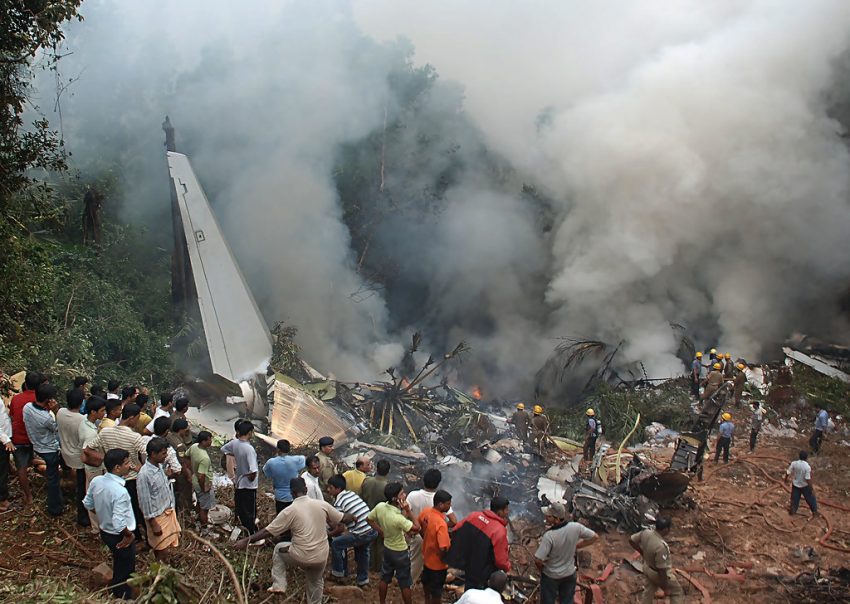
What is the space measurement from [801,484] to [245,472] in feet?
24.6

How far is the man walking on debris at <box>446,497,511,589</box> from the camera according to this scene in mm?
4352

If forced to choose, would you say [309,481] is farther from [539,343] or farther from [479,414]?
[539,343]

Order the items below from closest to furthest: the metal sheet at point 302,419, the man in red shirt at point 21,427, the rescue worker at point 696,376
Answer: the man in red shirt at point 21,427 < the metal sheet at point 302,419 < the rescue worker at point 696,376

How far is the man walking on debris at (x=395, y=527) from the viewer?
465 centimetres

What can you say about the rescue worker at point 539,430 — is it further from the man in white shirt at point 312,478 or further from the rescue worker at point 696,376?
the man in white shirt at point 312,478

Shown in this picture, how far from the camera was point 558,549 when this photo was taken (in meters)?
4.71

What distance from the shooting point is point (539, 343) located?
1681cm

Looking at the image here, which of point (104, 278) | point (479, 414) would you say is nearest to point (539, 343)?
point (479, 414)

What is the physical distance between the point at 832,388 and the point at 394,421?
379 inches

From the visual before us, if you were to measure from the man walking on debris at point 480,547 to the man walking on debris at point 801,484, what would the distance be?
5972 mm

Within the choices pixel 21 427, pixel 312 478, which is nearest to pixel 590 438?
pixel 312 478

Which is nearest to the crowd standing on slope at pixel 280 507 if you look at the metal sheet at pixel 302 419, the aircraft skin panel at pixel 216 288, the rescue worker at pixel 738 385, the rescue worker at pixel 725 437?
the metal sheet at pixel 302 419

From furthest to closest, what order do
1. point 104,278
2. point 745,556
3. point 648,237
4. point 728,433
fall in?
point 648,237 < point 104,278 < point 728,433 < point 745,556

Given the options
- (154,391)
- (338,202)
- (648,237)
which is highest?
(648,237)
